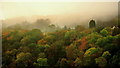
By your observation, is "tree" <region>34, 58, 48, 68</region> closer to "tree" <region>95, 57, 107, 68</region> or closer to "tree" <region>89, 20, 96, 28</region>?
"tree" <region>95, 57, 107, 68</region>

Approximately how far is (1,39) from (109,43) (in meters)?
50.6

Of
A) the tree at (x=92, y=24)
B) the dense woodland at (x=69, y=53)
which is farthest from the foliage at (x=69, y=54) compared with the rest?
the tree at (x=92, y=24)

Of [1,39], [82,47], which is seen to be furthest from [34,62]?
[1,39]

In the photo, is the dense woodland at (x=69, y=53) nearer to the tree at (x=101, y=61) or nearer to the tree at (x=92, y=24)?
the tree at (x=101, y=61)

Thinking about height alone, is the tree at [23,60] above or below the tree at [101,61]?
below

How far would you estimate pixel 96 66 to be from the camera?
2108 inches

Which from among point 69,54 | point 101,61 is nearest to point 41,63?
point 69,54

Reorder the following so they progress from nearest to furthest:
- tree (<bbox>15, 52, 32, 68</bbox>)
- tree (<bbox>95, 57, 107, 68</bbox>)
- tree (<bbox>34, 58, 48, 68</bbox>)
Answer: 1. tree (<bbox>95, 57, 107, 68</bbox>)
2. tree (<bbox>15, 52, 32, 68</bbox>)
3. tree (<bbox>34, 58, 48, 68</bbox>)

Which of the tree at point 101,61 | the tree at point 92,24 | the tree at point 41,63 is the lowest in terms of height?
the tree at point 41,63

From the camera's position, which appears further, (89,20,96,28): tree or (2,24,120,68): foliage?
(89,20,96,28): tree

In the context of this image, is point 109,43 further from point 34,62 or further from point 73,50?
point 34,62

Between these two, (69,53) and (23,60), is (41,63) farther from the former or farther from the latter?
(69,53)

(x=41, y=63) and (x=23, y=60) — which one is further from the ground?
(x=23, y=60)

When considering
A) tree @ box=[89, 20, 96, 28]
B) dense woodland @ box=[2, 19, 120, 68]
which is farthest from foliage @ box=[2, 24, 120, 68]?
tree @ box=[89, 20, 96, 28]
